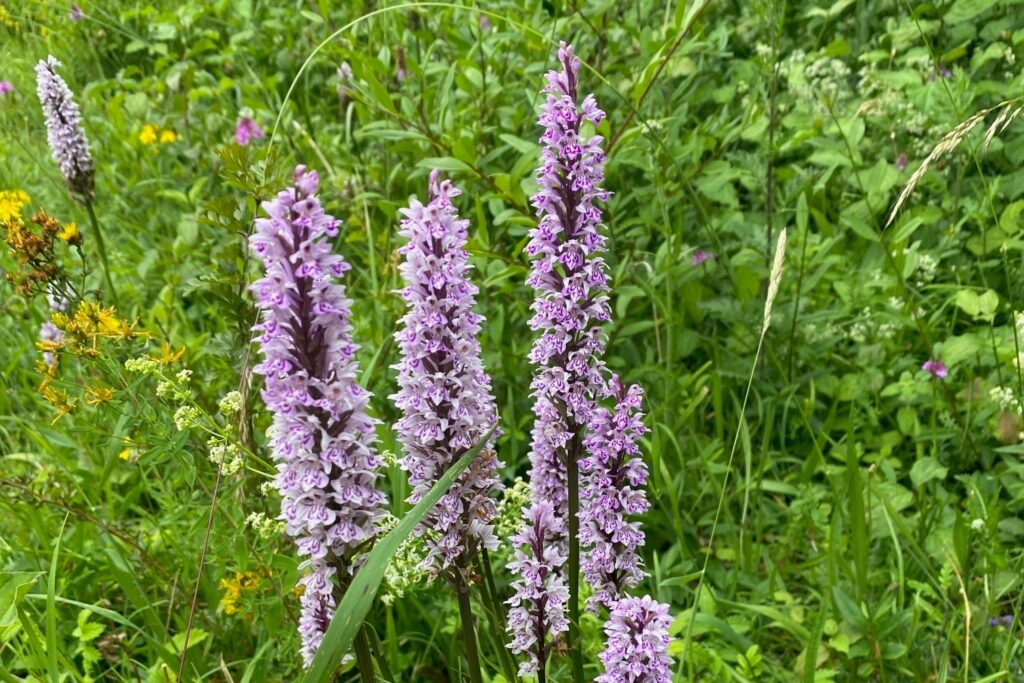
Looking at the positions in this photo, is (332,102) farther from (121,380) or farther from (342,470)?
(342,470)

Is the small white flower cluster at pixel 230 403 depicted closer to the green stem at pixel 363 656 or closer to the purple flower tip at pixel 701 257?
the green stem at pixel 363 656

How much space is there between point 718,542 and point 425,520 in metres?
2.05

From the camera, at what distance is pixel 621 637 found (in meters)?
2.11

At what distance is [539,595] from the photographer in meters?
2.28

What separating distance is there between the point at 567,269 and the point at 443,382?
47 centimetres

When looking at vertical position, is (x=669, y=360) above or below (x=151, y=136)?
below

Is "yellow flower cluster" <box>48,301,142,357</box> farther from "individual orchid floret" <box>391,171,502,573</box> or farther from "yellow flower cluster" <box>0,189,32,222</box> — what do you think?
"individual orchid floret" <box>391,171,502,573</box>

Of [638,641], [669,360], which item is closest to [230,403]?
[638,641]

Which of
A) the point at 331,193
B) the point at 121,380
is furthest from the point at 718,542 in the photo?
the point at 331,193

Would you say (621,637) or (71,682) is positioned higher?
(621,637)

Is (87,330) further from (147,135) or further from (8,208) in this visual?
(147,135)

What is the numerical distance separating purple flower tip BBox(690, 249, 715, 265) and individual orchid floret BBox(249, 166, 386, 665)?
2.88 metres

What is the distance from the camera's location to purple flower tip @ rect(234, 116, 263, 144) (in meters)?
5.34

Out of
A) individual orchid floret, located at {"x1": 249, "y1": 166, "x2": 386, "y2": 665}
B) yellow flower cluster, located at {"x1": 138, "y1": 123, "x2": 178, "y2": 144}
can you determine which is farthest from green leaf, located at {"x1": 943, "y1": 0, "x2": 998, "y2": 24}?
yellow flower cluster, located at {"x1": 138, "y1": 123, "x2": 178, "y2": 144}
